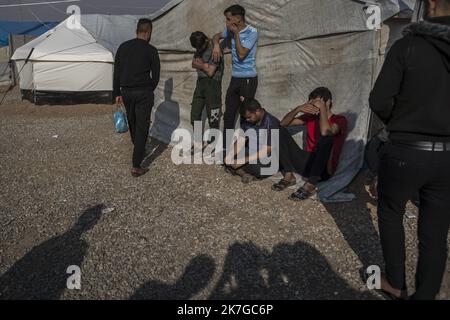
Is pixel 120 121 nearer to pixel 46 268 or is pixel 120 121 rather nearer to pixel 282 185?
pixel 282 185

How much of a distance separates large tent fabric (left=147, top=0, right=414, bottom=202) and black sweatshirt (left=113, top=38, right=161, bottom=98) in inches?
57.9

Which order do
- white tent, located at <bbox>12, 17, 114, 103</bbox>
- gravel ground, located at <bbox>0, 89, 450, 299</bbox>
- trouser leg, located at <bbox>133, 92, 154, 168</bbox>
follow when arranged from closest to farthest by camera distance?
1. gravel ground, located at <bbox>0, 89, 450, 299</bbox>
2. trouser leg, located at <bbox>133, 92, 154, 168</bbox>
3. white tent, located at <bbox>12, 17, 114, 103</bbox>

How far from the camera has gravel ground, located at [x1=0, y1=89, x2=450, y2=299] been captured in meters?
3.20

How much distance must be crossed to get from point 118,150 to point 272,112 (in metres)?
2.95

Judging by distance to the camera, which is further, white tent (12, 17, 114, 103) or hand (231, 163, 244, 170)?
white tent (12, 17, 114, 103)

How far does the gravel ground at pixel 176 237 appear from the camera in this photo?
3203mm

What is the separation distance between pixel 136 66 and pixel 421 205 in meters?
4.04

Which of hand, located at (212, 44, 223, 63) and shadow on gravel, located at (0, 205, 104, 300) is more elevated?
hand, located at (212, 44, 223, 63)

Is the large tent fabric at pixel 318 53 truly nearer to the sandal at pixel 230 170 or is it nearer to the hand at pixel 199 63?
the hand at pixel 199 63

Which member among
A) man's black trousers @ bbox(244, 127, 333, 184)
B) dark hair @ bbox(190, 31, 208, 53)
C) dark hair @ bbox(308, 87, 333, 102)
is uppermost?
dark hair @ bbox(190, 31, 208, 53)

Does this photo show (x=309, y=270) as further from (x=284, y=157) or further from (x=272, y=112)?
(x=272, y=112)

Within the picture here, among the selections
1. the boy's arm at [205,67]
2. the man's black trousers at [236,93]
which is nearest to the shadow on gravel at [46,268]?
the man's black trousers at [236,93]

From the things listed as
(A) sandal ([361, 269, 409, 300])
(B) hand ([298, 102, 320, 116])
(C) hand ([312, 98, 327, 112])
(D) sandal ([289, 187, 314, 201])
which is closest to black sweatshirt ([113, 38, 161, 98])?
(B) hand ([298, 102, 320, 116])

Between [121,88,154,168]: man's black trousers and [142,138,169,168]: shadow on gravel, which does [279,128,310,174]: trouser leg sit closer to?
[121,88,154,168]: man's black trousers
